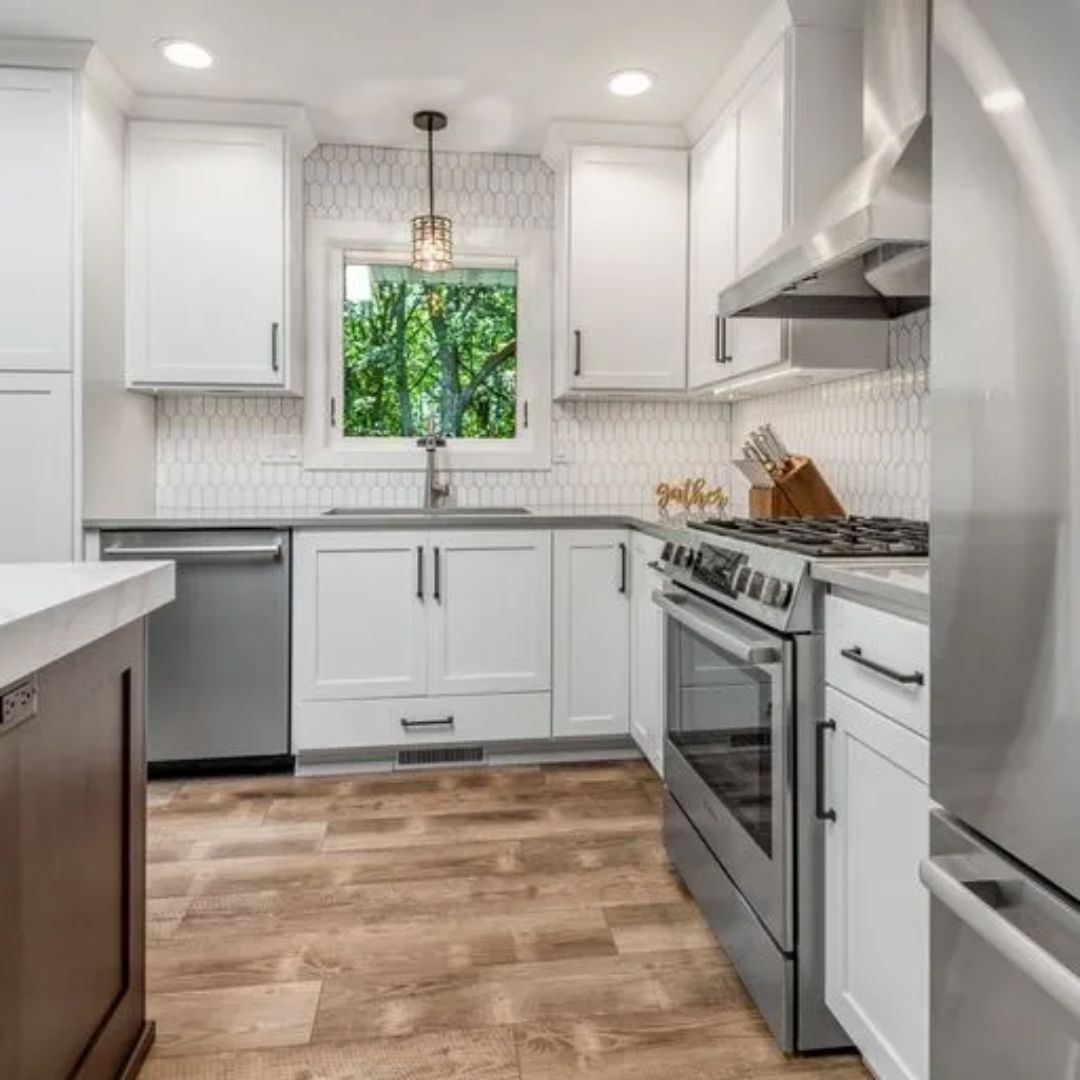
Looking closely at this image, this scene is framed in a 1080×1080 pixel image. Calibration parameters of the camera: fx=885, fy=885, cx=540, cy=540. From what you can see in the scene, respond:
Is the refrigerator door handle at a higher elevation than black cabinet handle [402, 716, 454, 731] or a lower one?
higher

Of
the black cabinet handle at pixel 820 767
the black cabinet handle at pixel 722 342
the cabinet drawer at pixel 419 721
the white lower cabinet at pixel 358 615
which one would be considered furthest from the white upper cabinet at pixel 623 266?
the black cabinet handle at pixel 820 767

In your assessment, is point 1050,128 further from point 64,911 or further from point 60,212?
point 60,212

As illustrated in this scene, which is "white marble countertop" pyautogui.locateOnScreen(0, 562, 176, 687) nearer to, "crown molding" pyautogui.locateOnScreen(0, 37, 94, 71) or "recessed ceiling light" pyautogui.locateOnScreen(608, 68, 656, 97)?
"crown molding" pyautogui.locateOnScreen(0, 37, 94, 71)

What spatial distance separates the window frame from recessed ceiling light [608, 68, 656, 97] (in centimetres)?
77

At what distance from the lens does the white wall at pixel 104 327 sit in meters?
2.93

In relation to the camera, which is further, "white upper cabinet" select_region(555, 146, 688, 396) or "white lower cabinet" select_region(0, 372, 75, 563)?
"white upper cabinet" select_region(555, 146, 688, 396)

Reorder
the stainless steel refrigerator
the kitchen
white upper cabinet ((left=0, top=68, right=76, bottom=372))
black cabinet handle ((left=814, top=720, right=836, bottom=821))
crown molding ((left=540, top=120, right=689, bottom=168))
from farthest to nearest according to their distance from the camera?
crown molding ((left=540, top=120, right=689, bottom=168)) < white upper cabinet ((left=0, top=68, right=76, bottom=372)) < black cabinet handle ((left=814, top=720, right=836, bottom=821)) < the kitchen < the stainless steel refrigerator

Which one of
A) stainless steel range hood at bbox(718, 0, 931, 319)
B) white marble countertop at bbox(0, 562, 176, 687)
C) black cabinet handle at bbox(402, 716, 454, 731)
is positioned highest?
stainless steel range hood at bbox(718, 0, 931, 319)

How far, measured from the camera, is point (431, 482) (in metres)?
3.68

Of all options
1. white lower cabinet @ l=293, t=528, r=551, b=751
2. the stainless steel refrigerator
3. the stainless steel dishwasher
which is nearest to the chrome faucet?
white lower cabinet @ l=293, t=528, r=551, b=751

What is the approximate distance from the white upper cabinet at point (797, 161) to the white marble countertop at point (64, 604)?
73.6 inches

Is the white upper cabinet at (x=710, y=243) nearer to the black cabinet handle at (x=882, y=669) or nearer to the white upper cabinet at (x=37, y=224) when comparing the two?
the black cabinet handle at (x=882, y=669)

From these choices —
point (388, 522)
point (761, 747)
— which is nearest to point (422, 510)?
point (388, 522)

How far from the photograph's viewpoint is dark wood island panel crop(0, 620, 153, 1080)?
1.05 metres
